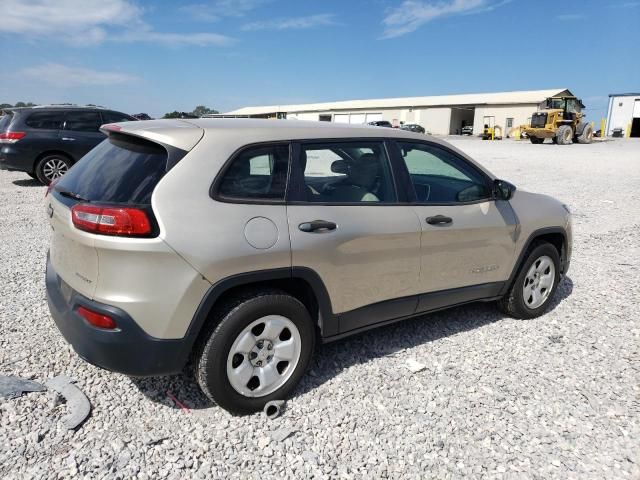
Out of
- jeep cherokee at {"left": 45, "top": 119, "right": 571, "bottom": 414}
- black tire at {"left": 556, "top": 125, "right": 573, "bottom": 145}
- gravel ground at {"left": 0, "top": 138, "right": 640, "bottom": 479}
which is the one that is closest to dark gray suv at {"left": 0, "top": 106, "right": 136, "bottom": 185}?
gravel ground at {"left": 0, "top": 138, "right": 640, "bottom": 479}

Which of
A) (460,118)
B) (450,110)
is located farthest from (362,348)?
(460,118)

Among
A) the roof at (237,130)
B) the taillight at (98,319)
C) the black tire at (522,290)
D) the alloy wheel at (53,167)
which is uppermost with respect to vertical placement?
the roof at (237,130)

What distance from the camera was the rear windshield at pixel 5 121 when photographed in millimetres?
10281

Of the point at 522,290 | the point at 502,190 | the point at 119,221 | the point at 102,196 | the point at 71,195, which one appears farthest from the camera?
the point at 522,290

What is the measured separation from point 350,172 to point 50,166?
9.49m

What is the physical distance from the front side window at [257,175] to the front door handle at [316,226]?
0.21 m

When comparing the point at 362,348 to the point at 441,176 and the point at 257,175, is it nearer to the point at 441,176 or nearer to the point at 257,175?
the point at 441,176

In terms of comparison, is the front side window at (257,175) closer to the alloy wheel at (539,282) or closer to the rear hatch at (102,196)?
the rear hatch at (102,196)

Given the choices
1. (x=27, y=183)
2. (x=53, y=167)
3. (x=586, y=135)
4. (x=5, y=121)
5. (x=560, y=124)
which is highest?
(x=560, y=124)

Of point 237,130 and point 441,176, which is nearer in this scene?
point 237,130

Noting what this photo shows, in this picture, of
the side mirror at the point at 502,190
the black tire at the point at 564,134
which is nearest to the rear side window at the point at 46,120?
the side mirror at the point at 502,190

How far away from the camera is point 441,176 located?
408 cm

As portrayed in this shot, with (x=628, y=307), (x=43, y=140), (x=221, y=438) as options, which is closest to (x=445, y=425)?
(x=221, y=438)

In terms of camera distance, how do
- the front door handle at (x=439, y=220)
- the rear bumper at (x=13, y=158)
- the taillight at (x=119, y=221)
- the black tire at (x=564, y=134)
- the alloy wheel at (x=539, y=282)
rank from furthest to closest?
1. the black tire at (x=564, y=134)
2. the rear bumper at (x=13, y=158)
3. the alloy wheel at (x=539, y=282)
4. the front door handle at (x=439, y=220)
5. the taillight at (x=119, y=221)
